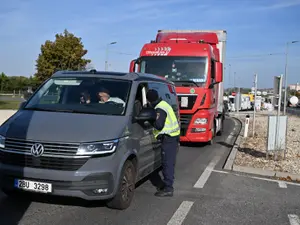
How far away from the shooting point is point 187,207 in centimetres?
601

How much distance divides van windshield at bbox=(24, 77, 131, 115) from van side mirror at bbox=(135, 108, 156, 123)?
A: 0.87 ft

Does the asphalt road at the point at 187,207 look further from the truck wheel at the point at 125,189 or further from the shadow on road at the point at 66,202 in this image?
the truck wheel at the point at 125,189

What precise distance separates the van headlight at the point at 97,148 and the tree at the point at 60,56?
38356 millimetres

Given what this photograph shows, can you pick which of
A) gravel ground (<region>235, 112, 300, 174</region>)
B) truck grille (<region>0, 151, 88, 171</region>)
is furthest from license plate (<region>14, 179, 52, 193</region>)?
gravel ground (<region>235, 112, 300, 174</region>)

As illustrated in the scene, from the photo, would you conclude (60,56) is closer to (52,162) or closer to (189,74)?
(189,74)

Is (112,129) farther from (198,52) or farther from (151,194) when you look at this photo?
(198,52)

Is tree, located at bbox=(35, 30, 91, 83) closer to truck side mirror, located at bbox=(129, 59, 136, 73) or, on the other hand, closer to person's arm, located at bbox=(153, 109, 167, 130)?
truck side mirror, located at bbox=(129, 59, 136, 73)

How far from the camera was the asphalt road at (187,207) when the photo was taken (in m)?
5.27

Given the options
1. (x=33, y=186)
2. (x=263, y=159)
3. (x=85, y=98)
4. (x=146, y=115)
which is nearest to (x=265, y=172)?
(x=263, y=159)

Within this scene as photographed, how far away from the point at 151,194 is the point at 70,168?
2116 millimetres

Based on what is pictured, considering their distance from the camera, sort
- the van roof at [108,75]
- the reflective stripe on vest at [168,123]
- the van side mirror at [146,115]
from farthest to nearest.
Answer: the van roof at [108,75] < the reflective stripe on vest at [168,123] < the van side mirror at [146,115]

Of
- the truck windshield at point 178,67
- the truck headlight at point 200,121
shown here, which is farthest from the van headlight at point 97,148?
the truck windshield at point 178,67

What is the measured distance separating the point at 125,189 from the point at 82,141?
106cm

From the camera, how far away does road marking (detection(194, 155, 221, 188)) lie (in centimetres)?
760
